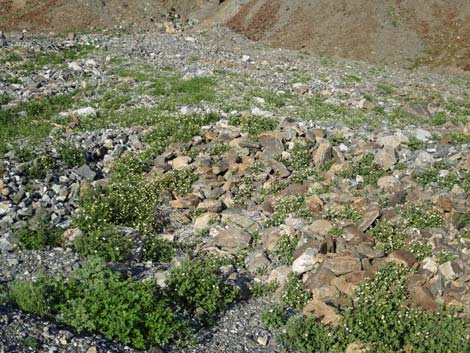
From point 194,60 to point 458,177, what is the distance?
55.9 ft

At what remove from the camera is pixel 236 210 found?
1237 centimetres

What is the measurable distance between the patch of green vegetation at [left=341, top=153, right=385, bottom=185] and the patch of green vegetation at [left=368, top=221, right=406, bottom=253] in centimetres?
197

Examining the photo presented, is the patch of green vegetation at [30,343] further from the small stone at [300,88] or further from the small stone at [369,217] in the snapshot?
the small stone at [300,88]

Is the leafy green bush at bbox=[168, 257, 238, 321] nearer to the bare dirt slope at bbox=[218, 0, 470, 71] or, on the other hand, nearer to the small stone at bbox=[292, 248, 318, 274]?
the small stone at bbox=[292, 248, 318, 274]

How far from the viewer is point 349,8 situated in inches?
1795

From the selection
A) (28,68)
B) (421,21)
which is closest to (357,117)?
(28,68)

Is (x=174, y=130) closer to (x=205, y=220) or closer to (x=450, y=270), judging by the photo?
(x=205, y=220)

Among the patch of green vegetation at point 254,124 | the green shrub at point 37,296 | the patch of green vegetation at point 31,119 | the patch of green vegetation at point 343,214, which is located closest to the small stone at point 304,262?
the patch of green vegetation at point 343,214

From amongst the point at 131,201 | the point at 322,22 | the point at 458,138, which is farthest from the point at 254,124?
the point at 322,22

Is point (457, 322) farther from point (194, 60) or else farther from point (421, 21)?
point (421, 21)

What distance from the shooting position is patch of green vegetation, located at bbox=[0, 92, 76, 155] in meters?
15.8

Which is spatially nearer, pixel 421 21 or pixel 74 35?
pixel 74 35

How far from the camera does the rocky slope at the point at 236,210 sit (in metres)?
8.40

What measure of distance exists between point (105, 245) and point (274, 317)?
3491 mm
